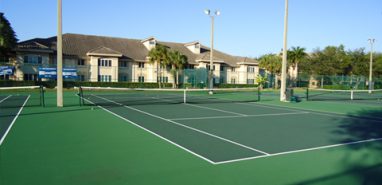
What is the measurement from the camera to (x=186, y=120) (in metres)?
13.9

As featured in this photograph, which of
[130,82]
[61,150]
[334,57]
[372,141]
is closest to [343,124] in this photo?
[372,141]

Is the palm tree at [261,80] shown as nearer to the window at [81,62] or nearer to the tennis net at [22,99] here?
the window at [81,62]

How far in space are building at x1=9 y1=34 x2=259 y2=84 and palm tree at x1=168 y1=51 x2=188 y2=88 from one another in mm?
1135

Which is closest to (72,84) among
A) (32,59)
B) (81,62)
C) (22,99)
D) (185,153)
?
(81,62)

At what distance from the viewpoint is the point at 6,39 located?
3834 cm

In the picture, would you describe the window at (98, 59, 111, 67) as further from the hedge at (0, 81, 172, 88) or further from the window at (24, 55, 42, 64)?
the window at (24, 55, 42, 64)

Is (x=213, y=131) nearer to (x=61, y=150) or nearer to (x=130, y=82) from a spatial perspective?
(x=61, y=150)

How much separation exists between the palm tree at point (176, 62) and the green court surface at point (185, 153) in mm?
38064

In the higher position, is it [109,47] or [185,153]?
[109,47]

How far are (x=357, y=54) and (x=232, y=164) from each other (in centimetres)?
7462

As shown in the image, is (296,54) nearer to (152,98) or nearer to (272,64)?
(272,64)

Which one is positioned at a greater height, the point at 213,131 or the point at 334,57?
the point at 334,57

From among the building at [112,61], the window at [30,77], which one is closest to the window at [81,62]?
the building at [112,61]

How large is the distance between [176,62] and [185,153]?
1709 inches
